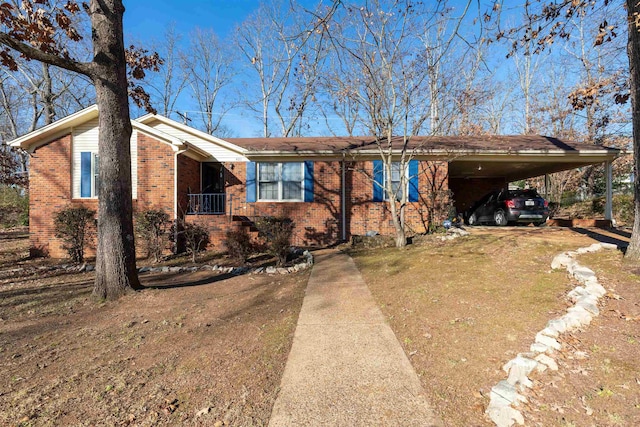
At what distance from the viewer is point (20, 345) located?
381 cm

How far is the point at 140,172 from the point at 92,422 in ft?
31.3

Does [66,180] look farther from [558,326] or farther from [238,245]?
[558,326]

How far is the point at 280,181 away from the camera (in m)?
11.3

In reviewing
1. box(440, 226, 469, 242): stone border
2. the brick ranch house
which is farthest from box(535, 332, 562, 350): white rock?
the brick ranch house

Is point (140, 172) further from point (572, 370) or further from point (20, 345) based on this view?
point (572, 370)

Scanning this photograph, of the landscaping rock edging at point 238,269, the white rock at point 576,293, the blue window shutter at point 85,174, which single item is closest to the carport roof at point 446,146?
the landscaping rock edging at point 238,269

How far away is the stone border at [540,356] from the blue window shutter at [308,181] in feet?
25.9

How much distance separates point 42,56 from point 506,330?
7.41 meters

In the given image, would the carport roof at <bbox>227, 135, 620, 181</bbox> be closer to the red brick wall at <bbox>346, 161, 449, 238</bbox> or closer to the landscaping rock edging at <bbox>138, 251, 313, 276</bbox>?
the red brick wall at <bbox>346, 161, 449, 238</bbox>

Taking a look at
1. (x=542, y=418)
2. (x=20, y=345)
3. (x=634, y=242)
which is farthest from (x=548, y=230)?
(x=20, y=345)

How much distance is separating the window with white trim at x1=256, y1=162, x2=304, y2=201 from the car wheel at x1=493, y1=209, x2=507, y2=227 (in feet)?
23.6

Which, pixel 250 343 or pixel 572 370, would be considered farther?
pixel 250 343

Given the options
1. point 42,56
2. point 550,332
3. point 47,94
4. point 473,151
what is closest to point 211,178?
point 42,56

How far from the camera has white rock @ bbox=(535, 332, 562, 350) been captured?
9.54 ft
